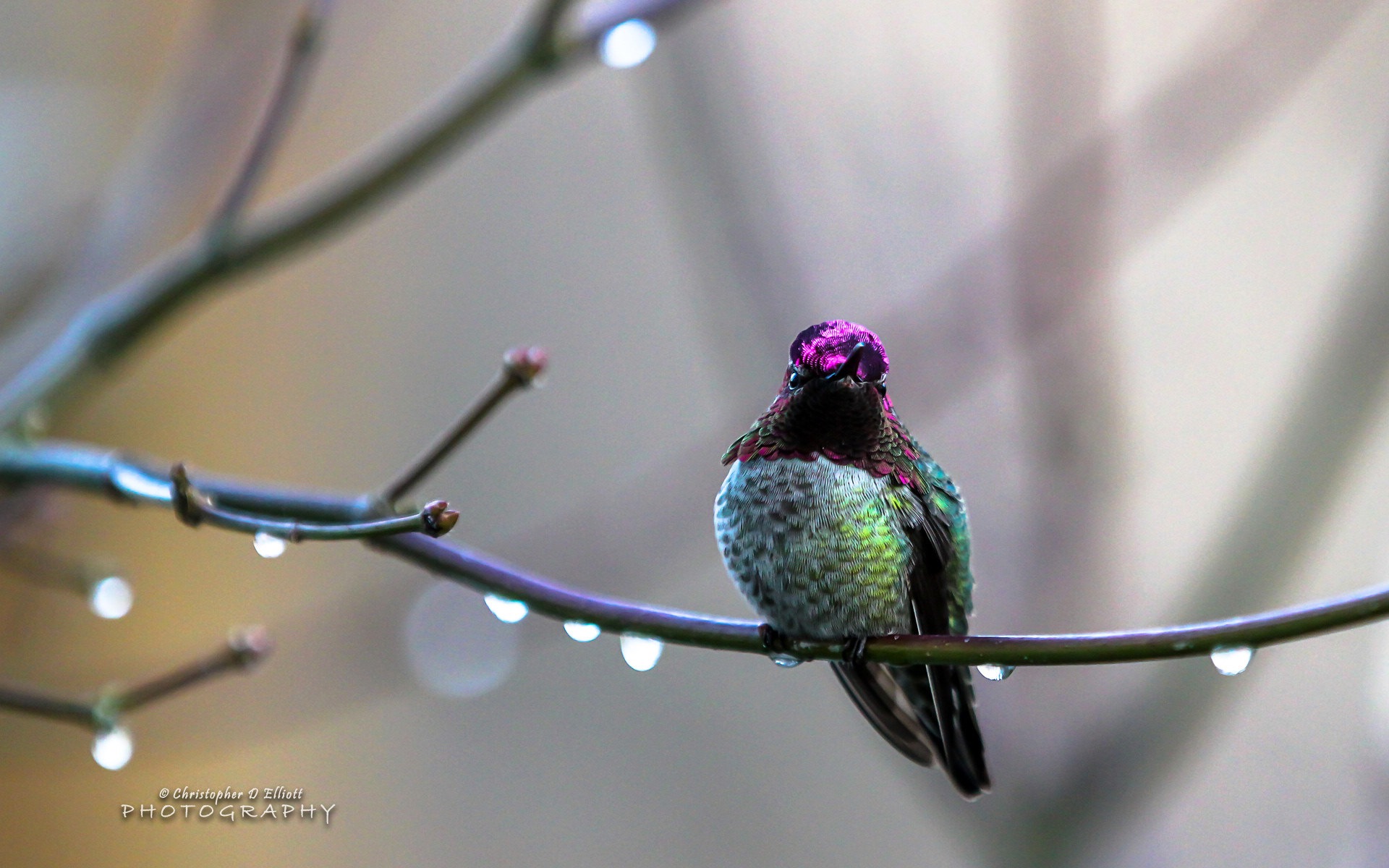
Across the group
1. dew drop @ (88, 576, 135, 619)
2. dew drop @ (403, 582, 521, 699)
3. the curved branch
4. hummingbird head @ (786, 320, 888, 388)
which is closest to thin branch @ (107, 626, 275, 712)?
dew drop @ (88, 576, 135, 619)

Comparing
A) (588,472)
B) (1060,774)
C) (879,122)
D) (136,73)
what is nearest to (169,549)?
(588,472)

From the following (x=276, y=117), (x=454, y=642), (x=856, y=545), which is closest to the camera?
(x=856, y=545)

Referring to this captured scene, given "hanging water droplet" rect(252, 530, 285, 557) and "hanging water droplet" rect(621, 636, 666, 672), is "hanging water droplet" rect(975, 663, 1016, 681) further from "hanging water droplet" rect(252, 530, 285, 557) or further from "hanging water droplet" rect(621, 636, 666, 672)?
"hanging water droplet" rect(252, 530, 285, 557)

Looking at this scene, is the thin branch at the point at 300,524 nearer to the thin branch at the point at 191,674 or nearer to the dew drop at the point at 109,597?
the thin branch at the point at 191,674

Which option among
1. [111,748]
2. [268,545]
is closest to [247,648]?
[111,748]

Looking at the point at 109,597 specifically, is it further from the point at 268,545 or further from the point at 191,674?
the point at 268,545

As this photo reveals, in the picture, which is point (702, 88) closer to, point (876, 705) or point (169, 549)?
point (876, 705)
